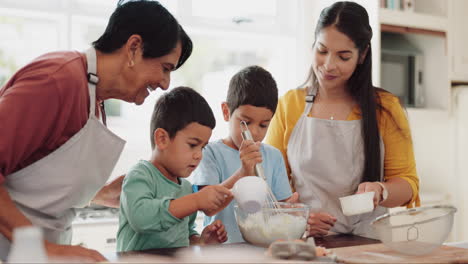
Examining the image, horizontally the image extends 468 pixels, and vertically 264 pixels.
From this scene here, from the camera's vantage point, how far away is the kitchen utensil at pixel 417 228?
112 centimetres

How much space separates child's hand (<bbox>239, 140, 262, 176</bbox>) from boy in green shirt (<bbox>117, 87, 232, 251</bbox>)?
105mm

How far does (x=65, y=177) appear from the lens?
115 cm

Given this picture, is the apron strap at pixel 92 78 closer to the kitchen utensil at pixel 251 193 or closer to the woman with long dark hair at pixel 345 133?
the kitchen utensil at pixel 251 193

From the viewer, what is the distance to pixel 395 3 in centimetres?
328

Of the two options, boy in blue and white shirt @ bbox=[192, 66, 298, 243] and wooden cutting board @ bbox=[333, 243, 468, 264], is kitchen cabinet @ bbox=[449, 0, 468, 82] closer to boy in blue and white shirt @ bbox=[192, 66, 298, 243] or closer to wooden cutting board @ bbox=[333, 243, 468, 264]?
boy in blue and white shirt @ bbox=[192, 66, 298, 243]

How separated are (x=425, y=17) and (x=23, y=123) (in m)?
2.91

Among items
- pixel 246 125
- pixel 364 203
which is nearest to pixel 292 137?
pixel 246 125

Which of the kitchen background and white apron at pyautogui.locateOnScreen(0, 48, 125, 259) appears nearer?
white apron at pyautogui.locateOnScreen(0, 48, 125, 259)

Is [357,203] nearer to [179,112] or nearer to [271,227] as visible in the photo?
[271,227]

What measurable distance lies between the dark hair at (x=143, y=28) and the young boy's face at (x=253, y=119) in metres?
0.38

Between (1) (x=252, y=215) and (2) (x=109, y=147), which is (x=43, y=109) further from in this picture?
(1) (x=252, y=215)

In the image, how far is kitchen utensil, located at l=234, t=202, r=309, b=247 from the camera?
3.94 ft

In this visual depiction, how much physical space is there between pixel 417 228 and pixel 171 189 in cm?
61

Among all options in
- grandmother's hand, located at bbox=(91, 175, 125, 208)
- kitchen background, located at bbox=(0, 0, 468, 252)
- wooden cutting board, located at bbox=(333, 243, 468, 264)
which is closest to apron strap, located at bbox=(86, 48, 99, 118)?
grandmother's hand, located at bbox=(91, 175, 125, 208)
